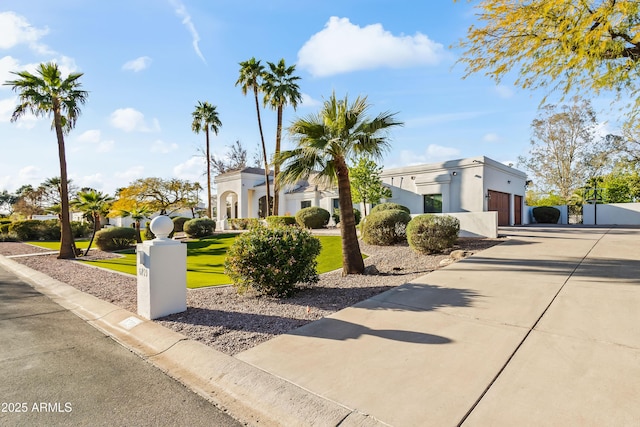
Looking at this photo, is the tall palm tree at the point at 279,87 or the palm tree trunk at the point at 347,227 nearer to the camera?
the palm tree trunk at the point at 347,227

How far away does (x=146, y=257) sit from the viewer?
520 cm

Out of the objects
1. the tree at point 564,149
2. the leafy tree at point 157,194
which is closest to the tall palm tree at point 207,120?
the leafy tree at point 157,194

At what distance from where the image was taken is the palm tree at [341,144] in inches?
308

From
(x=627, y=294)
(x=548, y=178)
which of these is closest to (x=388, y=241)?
(x=627, y=294)

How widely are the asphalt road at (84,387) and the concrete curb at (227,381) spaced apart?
0.13m

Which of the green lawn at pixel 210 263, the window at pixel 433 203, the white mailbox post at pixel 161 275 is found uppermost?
the window at pixel 433 203

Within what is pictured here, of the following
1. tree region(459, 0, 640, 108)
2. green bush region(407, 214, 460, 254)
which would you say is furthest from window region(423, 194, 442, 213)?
tree region(459, 0, 640, 108)

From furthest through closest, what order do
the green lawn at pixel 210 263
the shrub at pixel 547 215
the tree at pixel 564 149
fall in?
the tree at pixel 564 149 → the shrub at pixel 547 215 → the green lawn at pixel 210 263

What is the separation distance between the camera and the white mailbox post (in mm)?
5156

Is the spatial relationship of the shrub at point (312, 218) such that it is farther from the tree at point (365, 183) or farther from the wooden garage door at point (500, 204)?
the wooden garage door at point (500, 204)

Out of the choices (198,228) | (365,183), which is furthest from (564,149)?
(198,228)

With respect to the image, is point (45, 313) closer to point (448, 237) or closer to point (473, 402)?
point (473, 402)

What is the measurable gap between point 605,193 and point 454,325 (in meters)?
35.0

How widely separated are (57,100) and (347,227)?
15.4m
